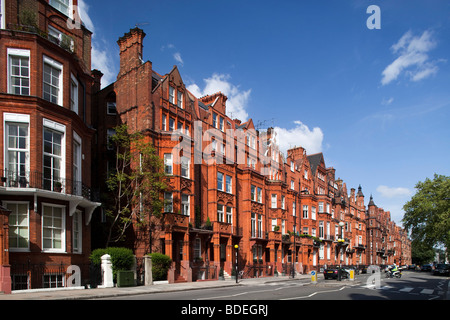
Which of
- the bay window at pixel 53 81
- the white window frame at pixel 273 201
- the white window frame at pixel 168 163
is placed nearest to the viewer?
the bay window at pixel 53 81

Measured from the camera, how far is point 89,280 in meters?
23.3

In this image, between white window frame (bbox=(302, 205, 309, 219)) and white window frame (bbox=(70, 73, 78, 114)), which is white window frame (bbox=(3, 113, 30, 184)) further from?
white window frame (bbox=(302, 205, 309, 219))

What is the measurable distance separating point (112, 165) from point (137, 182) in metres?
4.75

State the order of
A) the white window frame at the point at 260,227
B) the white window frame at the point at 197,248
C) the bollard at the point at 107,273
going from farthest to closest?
the white window frame at the point at 260,227, the white window frame at the point at 197,248, the bollard at the point at 107,273

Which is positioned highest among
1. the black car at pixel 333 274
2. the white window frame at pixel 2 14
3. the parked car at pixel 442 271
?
the white window frame at pixel 2 14

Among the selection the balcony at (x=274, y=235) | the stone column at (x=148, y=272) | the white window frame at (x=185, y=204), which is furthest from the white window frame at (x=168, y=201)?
the balcony at (x=274, y=235)

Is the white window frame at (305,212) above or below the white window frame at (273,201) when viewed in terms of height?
below

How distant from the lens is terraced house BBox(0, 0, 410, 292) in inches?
810

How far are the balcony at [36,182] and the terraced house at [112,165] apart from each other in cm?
5

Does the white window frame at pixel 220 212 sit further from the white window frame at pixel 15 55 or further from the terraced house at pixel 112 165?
the white window frame at pixel 15 55

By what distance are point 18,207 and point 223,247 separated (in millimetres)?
22515

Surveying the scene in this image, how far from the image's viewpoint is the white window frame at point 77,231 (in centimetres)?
2393

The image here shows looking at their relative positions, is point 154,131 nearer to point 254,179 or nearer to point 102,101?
point 102,101
